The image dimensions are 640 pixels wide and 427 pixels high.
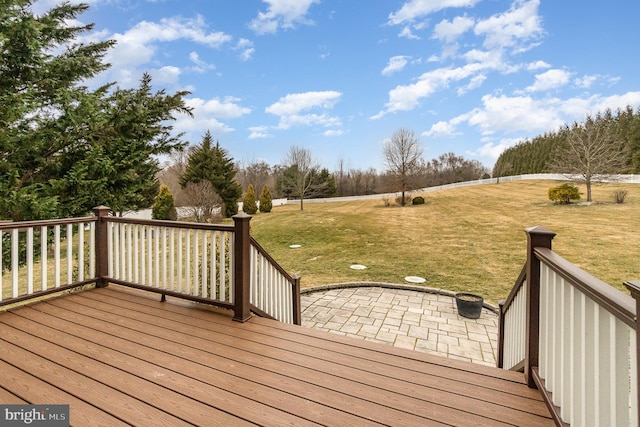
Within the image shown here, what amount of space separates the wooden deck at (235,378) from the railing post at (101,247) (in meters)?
0.85

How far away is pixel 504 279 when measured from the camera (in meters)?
8.04

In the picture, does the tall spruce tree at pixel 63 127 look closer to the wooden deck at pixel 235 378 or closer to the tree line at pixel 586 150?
the wooden deck at pixel 235 378

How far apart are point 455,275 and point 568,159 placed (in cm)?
1938

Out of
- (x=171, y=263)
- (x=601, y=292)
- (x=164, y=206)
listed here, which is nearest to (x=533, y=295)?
(x=601, y=292)

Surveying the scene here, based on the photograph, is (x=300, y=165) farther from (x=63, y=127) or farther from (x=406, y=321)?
(x=406, y=321)

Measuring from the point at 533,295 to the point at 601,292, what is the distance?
88 cm

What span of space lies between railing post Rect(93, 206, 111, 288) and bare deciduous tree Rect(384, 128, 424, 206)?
69.3 ft

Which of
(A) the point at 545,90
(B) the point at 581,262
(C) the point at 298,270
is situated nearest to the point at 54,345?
(C) the point at 298,270

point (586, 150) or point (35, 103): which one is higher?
Answer: point (586, 150)

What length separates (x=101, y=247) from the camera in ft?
11.9

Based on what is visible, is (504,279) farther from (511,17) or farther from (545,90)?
(545,90)

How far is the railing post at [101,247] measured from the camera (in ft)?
11.7

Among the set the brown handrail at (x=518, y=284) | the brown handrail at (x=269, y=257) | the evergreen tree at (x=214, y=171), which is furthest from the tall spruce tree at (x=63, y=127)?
the evergreen tree at (x=214, y=171)

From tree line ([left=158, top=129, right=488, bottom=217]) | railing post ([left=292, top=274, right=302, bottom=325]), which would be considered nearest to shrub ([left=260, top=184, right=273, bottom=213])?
tree line ([left=158, top=129, right=488, bottom=217])
